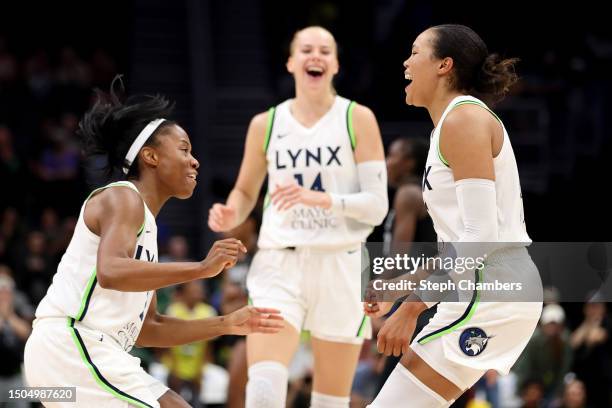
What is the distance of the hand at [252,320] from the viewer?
4613mm

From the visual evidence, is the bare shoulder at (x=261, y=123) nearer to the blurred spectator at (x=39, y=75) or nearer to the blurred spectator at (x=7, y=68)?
the blurred spectator at (x=39, y=75)

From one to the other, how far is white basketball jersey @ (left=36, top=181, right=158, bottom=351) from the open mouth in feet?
6.04

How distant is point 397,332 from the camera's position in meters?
4.11

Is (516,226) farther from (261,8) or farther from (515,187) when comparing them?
(261,8)

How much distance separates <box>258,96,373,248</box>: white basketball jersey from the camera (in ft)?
18.8

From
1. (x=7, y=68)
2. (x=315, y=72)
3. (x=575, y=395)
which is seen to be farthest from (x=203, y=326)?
(x=7, y=68)

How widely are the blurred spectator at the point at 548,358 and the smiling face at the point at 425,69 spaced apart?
6006 millimetres

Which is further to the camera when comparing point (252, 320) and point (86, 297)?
point (252, 320)

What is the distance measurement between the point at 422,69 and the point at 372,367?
5.44m

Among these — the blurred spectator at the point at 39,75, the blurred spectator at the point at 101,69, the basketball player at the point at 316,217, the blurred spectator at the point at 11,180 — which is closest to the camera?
the basketball player at the point at 316,217

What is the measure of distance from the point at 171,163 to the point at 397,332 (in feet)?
4.05

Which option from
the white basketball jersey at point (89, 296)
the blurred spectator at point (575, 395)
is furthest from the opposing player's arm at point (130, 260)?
the blurred spectator at point (575, 395)

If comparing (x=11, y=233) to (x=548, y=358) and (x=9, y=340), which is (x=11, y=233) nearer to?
(x=9, y=340)

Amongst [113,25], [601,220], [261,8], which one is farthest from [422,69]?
[113,25]
